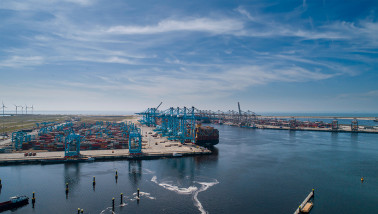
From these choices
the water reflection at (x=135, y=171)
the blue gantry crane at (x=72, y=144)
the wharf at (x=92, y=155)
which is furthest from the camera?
the blue gantry crane at (x=72, y=144)

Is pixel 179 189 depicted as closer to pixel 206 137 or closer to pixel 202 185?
pixel 202 185

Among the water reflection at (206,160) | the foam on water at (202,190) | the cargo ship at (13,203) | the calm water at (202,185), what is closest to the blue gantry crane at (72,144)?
the calm water at (202,185)

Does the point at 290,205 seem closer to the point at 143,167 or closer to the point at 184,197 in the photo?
the point at 184,197

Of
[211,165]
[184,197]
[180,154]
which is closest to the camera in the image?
[184,197]

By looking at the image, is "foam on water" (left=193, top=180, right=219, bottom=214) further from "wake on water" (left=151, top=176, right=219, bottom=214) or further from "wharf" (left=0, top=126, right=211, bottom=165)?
"wharf" (left=0, top=126, right=211, bottom=165)

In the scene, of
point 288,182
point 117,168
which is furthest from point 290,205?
point 117,168

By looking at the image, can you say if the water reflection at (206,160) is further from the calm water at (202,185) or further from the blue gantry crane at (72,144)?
the blue gantry crane at (72,144)

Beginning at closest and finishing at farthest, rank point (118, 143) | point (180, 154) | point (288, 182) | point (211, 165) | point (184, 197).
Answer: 1. point (184, 197)
2. point (288, 182)
3. point (211, 165)
4. point (180, 154)
5. point (118, 143)

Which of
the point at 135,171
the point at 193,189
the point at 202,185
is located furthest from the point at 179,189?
the point at 135,171
